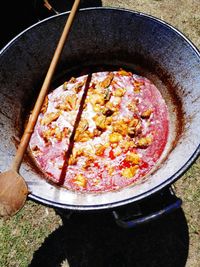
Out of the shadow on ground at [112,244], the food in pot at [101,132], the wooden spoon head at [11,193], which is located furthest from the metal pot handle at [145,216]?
the wooden spoon head at [11,193]

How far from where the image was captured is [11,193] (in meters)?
2.46

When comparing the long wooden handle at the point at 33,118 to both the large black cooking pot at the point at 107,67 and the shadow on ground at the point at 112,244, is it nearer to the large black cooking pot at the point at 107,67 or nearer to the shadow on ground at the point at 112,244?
the large black cooking pot at the point at 107,67

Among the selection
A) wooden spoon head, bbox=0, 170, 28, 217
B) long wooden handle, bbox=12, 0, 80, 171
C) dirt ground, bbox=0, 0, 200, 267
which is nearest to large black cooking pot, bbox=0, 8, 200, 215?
wooden spoon head, bbox=0, 170, 28, 217

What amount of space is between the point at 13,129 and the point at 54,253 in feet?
4.86

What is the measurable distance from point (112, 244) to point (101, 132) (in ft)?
4.27

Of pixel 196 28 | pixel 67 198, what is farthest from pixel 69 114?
pixel 196 28

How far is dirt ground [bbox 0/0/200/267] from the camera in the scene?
12.2ft

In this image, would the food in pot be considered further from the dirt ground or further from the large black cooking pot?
the dirt ground

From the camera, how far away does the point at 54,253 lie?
149 inches

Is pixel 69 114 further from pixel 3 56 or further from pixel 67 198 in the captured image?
pixel 67 198

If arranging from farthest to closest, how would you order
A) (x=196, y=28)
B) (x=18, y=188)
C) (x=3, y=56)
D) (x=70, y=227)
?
(x=196, y=28) → (x=70, y=227) → (x=3, y=56) → (x=18, y=188)

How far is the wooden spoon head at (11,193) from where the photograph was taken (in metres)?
2.43

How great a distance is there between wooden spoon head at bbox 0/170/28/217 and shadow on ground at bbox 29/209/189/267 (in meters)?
1.30

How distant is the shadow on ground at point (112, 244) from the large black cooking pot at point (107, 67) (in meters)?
1.09
